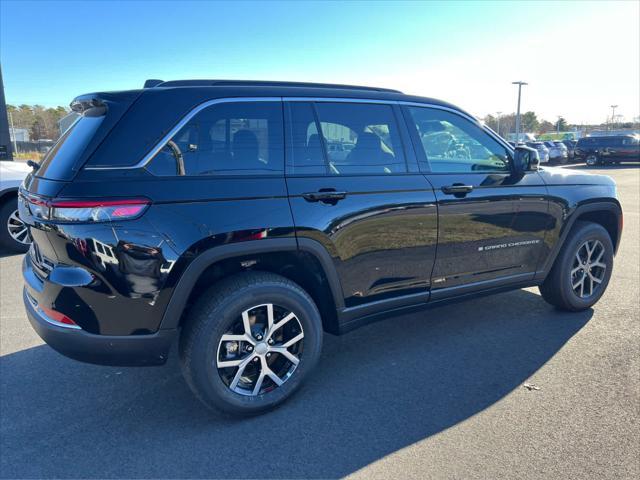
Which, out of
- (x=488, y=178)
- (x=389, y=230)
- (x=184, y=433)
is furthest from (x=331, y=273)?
(x=488, y=178)

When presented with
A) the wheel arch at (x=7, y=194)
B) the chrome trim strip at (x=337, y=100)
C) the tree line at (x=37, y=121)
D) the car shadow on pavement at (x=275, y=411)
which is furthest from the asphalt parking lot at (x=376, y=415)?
the tree line at (x=37, y=121)

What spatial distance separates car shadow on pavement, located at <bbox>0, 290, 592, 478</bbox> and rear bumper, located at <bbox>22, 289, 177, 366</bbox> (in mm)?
488

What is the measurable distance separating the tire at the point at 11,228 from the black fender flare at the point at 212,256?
17.6 ft

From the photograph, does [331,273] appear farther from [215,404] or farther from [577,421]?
[577,421]

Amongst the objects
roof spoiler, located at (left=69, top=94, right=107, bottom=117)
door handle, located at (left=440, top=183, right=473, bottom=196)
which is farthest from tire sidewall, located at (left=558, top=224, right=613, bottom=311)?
roof spoiler, located at (left=69, top=94, right=107, bottom=117)

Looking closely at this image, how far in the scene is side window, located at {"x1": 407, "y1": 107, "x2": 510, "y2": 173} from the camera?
138 inches

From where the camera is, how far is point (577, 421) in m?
2.79

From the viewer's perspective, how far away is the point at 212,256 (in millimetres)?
2564

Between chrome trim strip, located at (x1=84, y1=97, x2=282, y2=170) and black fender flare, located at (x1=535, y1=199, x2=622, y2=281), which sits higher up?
chrome trim strip, located at (x1=84, y1=97, x2=282, y2=170)

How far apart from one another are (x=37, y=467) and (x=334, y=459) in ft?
5.02

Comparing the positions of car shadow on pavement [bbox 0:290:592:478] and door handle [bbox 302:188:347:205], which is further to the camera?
door handle [bbox 302:188:347:205]

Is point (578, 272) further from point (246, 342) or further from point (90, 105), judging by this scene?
point (90, 105)

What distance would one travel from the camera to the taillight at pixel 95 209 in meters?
2.35

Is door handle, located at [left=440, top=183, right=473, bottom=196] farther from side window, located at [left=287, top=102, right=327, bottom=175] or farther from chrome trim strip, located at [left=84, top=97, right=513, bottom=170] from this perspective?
side window, located at [left=287, top=102, right=327, bottom=175]
